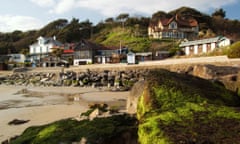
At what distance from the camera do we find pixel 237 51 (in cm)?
2861

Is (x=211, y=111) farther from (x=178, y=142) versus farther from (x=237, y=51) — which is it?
(x=237, y=51)

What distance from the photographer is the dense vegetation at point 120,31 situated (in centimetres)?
6875

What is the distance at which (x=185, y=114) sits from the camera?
445 centimetres

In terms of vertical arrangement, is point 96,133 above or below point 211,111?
below

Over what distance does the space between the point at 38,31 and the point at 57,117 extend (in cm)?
10720

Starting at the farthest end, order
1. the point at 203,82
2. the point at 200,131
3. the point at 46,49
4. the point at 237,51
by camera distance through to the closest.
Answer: the point at 46,49, the point at 237,51, the point at 203,82, the point at 200,131

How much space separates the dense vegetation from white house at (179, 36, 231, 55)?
7.58 metres

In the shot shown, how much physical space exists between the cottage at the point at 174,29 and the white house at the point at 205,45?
20590 millimetres

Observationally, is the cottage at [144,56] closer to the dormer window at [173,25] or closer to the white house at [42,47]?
the dormer window at [173,25]

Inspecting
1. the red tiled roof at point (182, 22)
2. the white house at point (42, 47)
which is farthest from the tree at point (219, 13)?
the white house at point (42, 47)

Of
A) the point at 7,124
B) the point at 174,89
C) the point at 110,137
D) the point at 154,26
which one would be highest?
the point at 154,26

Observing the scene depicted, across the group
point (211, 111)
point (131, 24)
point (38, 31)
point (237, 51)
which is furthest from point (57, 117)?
point (38, 31)

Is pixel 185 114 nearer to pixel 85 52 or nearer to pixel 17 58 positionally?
pixel 85 52

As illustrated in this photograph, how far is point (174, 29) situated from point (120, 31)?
20103 millimetres
